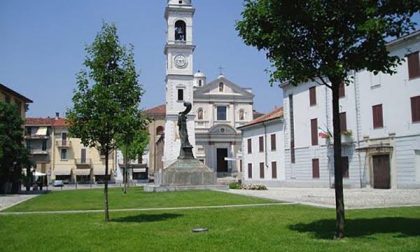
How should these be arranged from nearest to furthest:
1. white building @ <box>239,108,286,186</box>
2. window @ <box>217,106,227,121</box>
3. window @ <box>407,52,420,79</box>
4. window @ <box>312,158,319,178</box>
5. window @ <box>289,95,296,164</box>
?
window @ <box>407,52,420,79</box>
window @ <box>312,158,319,178</box>
window @ <box>289,95,296,164</box>
white building @ <box>239,108,286,186</box>
window @ <box>217,106,227,121</box>

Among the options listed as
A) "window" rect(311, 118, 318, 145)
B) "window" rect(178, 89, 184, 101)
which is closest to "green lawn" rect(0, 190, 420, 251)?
"window" rect(311, 118, 318, 145)

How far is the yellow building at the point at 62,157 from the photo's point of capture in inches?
2970

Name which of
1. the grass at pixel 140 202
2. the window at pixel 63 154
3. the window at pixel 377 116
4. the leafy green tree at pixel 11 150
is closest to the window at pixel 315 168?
the window at pixel 377 116

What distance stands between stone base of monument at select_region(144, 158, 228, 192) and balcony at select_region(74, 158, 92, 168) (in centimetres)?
4324

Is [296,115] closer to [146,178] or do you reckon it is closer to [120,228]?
[120,228]

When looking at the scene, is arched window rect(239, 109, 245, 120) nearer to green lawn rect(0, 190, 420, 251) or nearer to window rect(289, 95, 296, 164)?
window rect(289, 95, 296, 164)

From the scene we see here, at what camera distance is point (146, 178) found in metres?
77.9

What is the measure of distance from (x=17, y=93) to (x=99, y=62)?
42225 millimetres

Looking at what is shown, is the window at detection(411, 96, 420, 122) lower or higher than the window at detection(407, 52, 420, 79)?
lower

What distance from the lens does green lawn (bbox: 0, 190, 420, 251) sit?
30.8 feet

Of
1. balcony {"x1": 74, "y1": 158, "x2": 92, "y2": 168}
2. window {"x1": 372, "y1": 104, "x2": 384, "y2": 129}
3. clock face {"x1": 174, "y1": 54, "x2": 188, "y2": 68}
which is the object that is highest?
clock face {"x1": 174, "y1": 54, "x2": 188, "y2": 68}

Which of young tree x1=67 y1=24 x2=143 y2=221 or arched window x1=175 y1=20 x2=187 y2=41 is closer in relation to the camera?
young tree x1=67 y1=24 x2=143 y2=221

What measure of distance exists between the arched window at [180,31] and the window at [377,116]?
122ft

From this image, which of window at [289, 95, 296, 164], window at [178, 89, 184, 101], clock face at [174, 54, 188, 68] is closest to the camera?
window at [289, 95, 296, 164]
